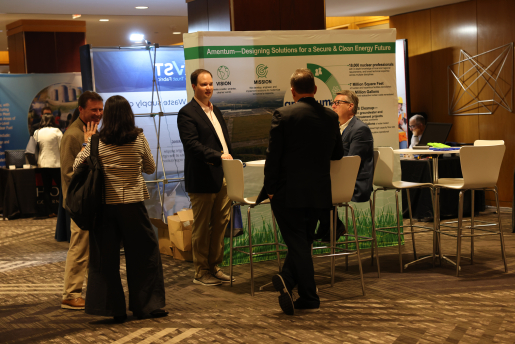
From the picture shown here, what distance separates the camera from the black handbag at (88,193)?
3.29m

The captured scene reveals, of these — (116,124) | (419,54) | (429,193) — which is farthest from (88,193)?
(419,54)

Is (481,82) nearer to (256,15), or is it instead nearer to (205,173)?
(256,15)

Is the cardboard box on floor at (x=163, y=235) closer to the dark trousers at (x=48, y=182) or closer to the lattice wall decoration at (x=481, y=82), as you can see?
the dark trousers at (x=48, y=182)

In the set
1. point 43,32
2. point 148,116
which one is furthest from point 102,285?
point 43,32

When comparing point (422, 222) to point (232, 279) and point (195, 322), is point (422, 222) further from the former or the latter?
point (195, 322)

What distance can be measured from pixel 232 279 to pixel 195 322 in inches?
37.8

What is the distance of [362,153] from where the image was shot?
4.30m

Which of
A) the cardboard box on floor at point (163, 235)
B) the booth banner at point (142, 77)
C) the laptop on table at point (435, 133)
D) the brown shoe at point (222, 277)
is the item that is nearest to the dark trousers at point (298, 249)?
the brown shoe at point (222, 277)

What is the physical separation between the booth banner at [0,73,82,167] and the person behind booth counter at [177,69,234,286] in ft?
21.4

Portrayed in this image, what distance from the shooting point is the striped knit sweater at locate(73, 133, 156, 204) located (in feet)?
11.0

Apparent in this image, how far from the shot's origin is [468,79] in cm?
813

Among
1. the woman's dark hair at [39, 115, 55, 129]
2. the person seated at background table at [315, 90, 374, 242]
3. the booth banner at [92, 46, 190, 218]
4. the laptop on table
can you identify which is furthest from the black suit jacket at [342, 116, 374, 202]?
the woman's dark hair at [39, 115, 55, 129]

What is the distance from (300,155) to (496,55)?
18.3 feet

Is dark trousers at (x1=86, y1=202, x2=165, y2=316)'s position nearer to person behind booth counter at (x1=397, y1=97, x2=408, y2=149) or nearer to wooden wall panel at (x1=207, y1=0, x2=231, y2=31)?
wooden wall panel at (x1=207, y1=0, x2=231, y2=31)
